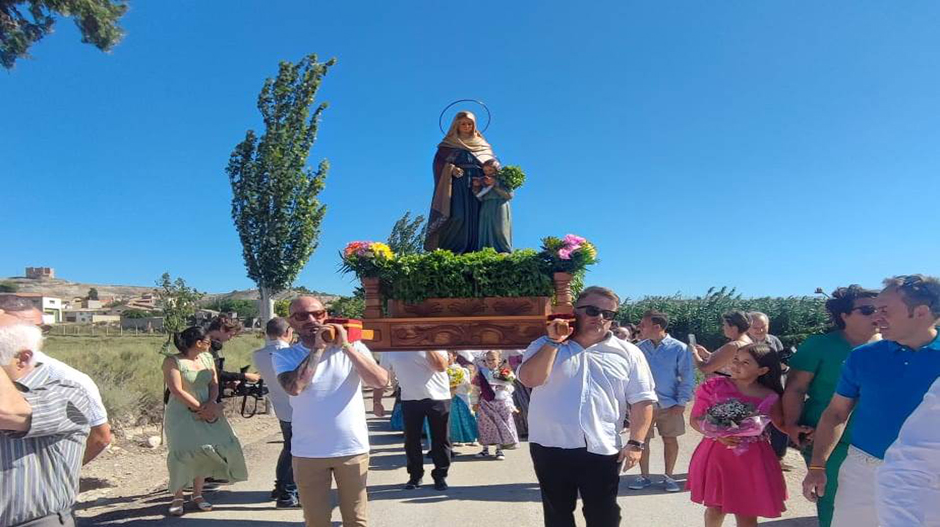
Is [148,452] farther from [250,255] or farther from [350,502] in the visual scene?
[250,255]

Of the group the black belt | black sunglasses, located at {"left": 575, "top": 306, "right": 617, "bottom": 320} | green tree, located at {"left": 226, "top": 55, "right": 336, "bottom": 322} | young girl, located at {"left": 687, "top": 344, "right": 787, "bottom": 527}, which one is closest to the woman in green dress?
the black belt

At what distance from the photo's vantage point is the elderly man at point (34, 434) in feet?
8.77

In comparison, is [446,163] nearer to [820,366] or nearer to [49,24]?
[820,366]

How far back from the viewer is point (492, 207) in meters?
5.42

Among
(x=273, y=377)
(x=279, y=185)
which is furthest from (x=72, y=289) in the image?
(x=273, y=377)

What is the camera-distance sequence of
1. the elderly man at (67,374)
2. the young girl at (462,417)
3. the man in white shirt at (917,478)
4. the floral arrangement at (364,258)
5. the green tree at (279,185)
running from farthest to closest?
the green tree at (279,185)
the young girl at (462,417)
the floral arrangement at (364,258)
the elderly man at (67,374)
the man in white shirt at (917,478)

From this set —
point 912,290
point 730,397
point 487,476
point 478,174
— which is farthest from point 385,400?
point 912,290

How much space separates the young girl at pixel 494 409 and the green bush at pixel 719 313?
69.3 ft

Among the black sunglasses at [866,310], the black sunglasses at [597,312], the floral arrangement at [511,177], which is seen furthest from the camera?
the floral arrangement at [511,177]

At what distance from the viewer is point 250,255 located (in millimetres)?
16500

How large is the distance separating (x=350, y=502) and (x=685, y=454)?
5.54m

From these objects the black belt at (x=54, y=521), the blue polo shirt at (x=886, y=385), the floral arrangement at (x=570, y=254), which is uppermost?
the floral arrangement at (x=570, y=254)

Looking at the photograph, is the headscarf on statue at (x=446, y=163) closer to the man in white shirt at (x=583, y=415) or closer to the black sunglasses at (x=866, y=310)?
the man in white shirt at (x=583, y=415)

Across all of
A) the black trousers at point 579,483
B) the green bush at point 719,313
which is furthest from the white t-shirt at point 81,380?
the green bush at point 719,313
